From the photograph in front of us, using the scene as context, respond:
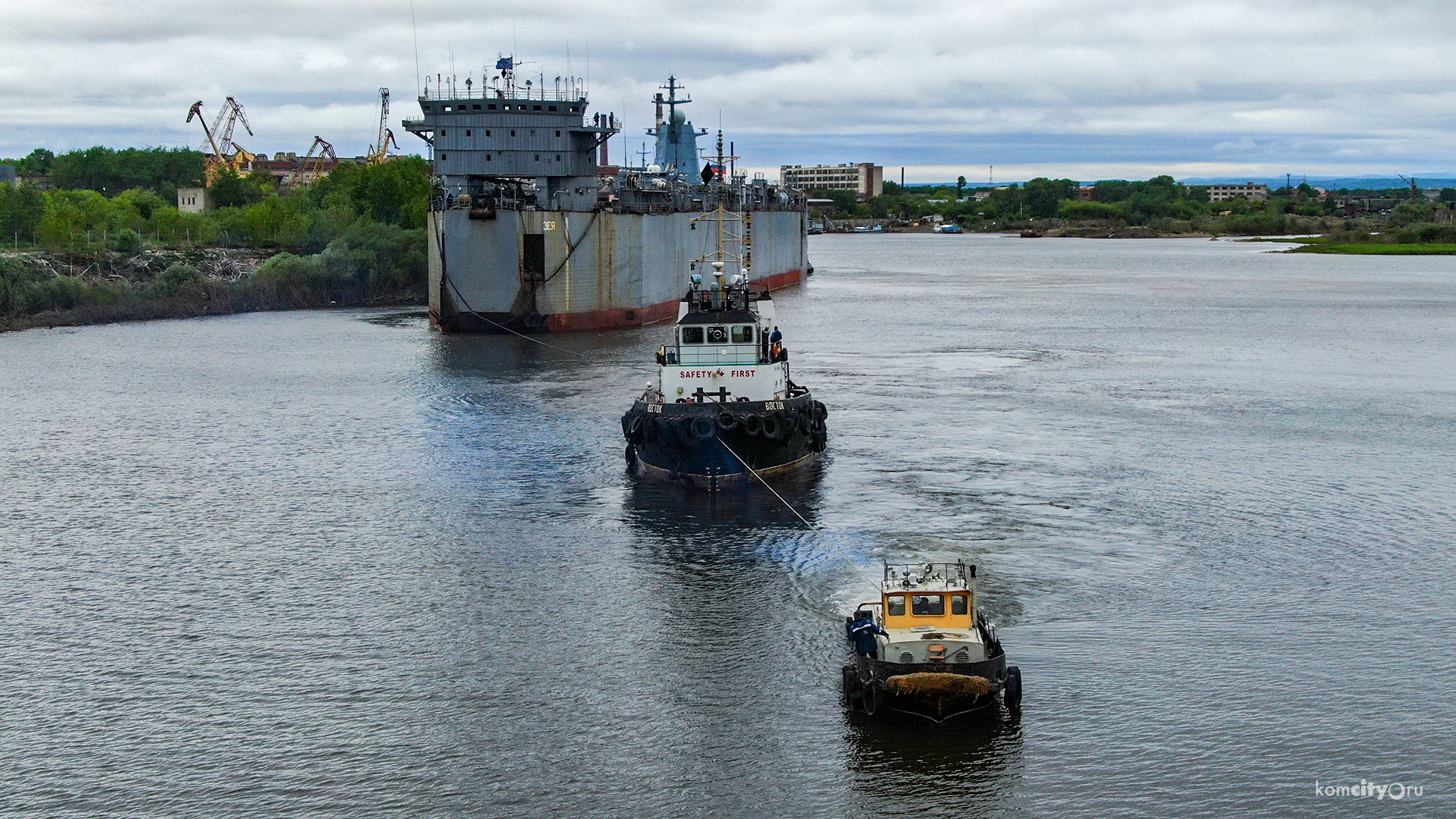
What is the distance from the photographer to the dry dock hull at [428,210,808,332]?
180 ft

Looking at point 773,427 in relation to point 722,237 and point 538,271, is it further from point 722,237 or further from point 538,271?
point 538,271

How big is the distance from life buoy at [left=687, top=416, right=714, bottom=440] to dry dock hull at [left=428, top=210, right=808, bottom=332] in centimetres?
2676

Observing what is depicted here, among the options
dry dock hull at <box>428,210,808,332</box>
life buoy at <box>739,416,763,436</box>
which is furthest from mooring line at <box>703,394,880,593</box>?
dry dock hull at <box>428,210,808,332</box>

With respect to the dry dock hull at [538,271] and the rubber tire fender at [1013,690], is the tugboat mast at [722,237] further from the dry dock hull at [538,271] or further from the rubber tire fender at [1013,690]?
the rubber tire fender at [1013,690]

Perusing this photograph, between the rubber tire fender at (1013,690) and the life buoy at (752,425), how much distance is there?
1298 cm

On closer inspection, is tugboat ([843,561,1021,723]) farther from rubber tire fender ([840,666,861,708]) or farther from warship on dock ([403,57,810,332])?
warship on dock ([403,57,810,332])

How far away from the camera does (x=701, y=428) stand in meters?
29.8

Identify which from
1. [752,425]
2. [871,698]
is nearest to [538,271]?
[752,425]

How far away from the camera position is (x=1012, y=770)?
16.5m

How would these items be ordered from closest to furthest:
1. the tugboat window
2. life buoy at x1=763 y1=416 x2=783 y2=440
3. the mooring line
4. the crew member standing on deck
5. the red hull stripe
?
the crew member standing on deck
the tugboat window
the mooring line
life buoy at x1=763 y1=416 x2=783 y2=440
the red hull stripe

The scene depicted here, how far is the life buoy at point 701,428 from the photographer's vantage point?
97.5 ft

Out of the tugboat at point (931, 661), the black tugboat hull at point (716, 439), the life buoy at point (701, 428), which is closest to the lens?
the tugboat at point (931, 661)

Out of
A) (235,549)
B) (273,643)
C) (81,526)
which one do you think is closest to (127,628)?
(273,643)

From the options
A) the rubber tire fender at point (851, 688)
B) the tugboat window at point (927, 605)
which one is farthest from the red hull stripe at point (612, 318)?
the rubber tire fender at point (851, 688)
